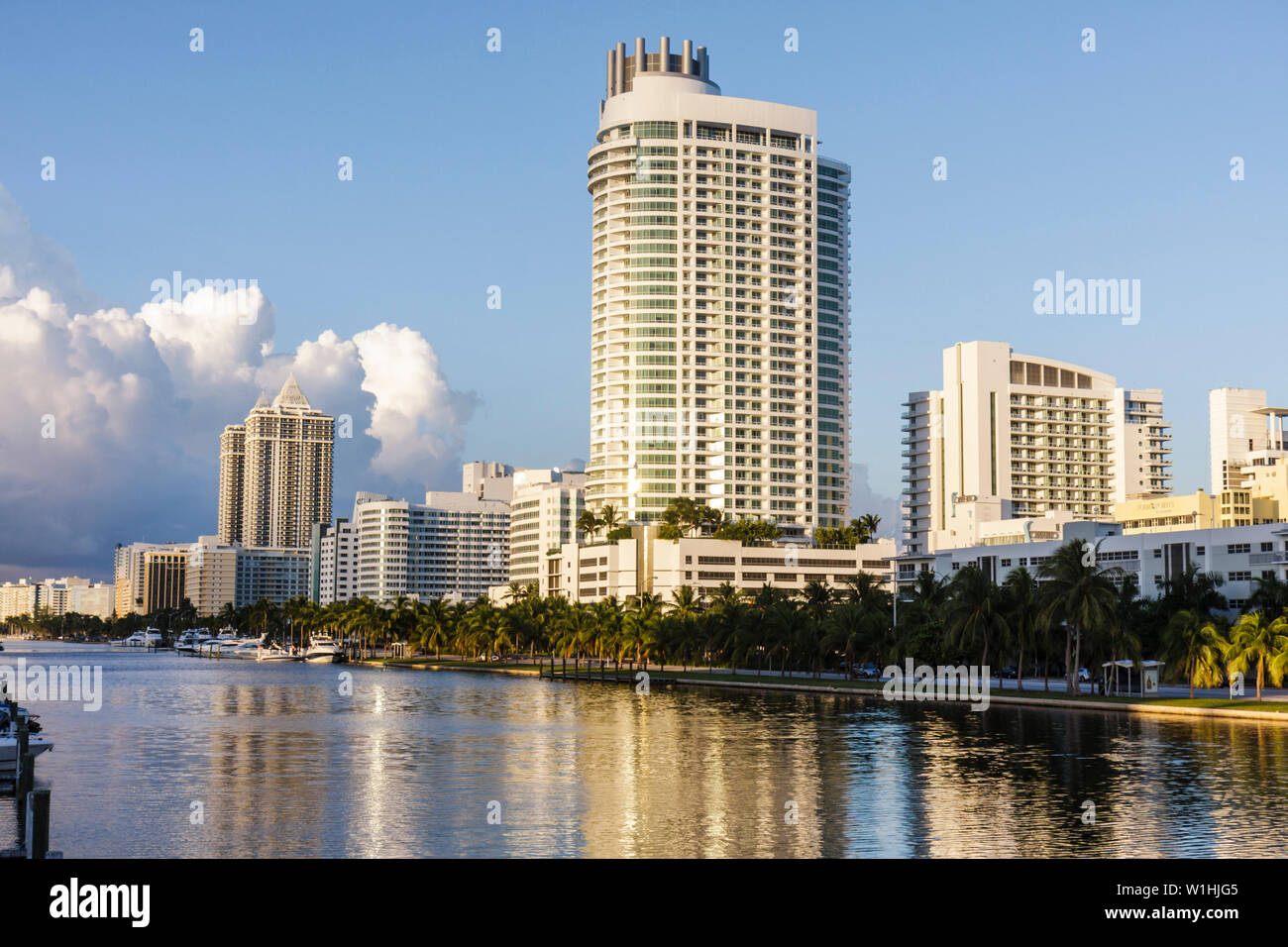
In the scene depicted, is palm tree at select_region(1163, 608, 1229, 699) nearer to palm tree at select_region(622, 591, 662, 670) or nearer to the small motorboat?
the small motorboat

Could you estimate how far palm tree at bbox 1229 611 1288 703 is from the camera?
97062 mm

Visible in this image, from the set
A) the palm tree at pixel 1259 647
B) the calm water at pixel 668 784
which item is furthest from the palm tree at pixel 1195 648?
the calm water at pixel 668 784

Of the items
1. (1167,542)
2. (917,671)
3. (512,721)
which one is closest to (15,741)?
(512,721)

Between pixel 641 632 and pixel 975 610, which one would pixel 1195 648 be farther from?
pixel 641 632

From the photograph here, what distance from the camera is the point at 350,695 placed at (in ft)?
449

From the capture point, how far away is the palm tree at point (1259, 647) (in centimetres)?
9706

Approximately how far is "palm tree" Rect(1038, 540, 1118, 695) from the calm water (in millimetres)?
11742

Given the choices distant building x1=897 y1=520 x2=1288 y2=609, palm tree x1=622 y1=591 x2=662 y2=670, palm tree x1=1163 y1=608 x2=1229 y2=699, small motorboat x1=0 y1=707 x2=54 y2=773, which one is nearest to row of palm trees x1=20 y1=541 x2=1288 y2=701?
palm tree x1=1163 y1=608 x2=1229 y2=699

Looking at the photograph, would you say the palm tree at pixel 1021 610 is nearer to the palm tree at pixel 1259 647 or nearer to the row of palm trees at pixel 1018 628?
the row of palm trees at pixel 1018 628

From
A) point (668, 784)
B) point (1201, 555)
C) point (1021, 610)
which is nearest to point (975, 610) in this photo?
point (1021, 610)
